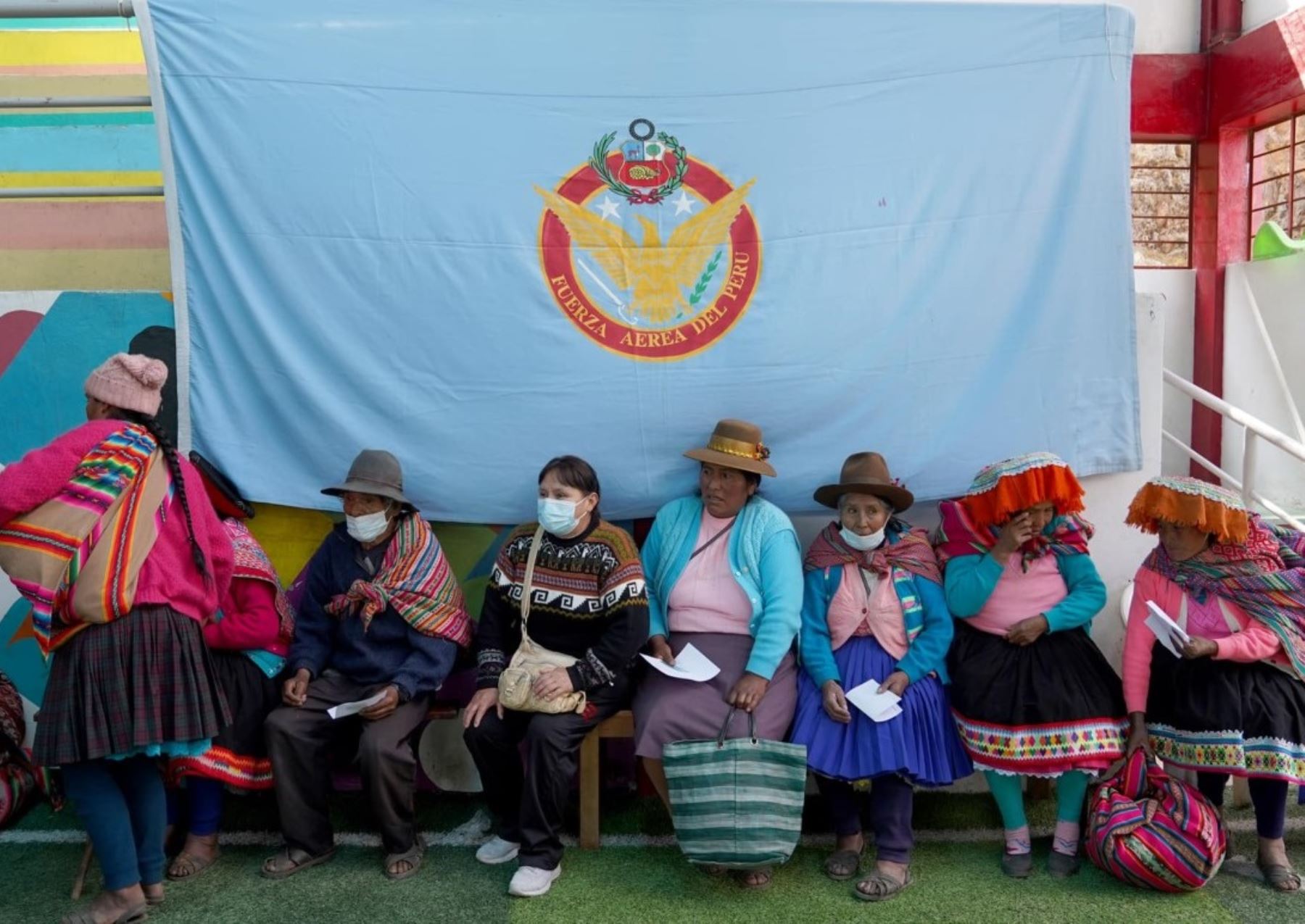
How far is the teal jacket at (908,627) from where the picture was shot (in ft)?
13.0

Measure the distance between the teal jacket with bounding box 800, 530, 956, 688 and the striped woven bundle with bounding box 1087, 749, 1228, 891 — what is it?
0.65 meters

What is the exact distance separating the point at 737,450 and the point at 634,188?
1103 mm

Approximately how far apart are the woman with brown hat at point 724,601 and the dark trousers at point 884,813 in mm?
313

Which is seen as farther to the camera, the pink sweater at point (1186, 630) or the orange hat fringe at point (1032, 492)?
the orange hat fringe at point (1032, 492)

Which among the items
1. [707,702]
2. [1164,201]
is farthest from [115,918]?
[1164,201]

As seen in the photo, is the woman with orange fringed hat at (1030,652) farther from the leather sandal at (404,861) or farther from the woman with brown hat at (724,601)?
the leather sandal at (404,861)

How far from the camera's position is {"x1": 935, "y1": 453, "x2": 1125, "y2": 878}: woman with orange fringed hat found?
3.82m

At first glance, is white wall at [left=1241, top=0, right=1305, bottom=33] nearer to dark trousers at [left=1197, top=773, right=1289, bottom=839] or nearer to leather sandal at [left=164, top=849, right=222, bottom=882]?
dark trousers at [left=1197, top=773, right=1289, bottom=839]

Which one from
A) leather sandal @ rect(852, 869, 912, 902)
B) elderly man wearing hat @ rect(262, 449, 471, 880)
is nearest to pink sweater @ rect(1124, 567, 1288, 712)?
leather sandal @ rect(852, 869, 912, 902)

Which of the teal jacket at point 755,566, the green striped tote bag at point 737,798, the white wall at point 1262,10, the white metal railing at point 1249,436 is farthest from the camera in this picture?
the white wall at point 1262,10

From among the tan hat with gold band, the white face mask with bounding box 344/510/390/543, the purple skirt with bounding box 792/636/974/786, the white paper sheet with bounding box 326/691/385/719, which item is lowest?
the purple skirt with bounding box 792/636/974/786

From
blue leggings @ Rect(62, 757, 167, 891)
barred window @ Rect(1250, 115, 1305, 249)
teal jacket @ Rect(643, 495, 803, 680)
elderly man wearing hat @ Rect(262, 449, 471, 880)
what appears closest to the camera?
blue leggings @ Rect(62, 757, 167, 891)

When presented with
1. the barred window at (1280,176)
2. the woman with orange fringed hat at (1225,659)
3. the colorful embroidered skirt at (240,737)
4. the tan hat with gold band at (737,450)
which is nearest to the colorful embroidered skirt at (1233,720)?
the woman with orange fringed hat at (1225,659)

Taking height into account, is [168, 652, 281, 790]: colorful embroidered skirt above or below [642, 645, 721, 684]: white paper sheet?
below
